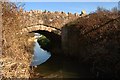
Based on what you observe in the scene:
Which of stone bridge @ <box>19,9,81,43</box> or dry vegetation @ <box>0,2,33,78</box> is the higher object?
stone bridge @ <box>19,9,81,43</box>

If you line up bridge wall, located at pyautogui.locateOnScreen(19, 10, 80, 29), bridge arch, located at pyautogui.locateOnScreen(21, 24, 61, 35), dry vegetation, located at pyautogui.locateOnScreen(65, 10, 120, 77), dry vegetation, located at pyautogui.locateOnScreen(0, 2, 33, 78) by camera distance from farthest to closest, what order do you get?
bridge arch, located at pyautogui.locateOnScreen(21, 24, 61, 35) < bridge wall, located at pyautogui.locateOnScreen(19, 10, 80, 29) < dry vegetation, located at pyautogui.locateOnScreen(65, 10, 120, 77) < dry vegetation, located at pyautogui.locateOnScreen(0, 2, 33, 78)

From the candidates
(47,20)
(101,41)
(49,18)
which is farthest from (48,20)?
(101,41)

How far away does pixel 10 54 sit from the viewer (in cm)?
777

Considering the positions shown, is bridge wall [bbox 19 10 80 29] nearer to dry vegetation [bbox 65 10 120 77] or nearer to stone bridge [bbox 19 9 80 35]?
stone bridge [bbox 19 9 80 35]

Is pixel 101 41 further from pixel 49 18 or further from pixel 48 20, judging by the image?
pixel 48 20

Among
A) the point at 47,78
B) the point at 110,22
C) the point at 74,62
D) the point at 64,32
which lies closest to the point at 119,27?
the point at 110,22

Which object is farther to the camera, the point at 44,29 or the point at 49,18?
the point at 44,29

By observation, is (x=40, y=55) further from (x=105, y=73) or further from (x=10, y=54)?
(x=10, y=54)

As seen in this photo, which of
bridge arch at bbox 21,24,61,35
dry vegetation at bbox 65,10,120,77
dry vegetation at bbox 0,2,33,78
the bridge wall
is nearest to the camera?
dry vegetation at bbox 0,2,33,78

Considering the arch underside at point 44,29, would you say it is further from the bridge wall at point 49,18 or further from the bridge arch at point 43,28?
the bridge wall at point 49,18

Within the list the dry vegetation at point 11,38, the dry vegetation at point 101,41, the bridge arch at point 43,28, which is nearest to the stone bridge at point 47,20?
the bridge arch at point 43,28

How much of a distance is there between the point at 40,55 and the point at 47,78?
10723 mm

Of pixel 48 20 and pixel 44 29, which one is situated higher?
pixel 48 20

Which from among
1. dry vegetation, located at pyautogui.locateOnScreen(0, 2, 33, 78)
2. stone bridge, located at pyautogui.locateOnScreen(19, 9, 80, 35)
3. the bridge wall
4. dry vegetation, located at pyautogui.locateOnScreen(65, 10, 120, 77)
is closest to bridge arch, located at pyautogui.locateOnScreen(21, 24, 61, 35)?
stone bridge, located at pyautogui.locateOnScreen(19, 9, 80, 35)
